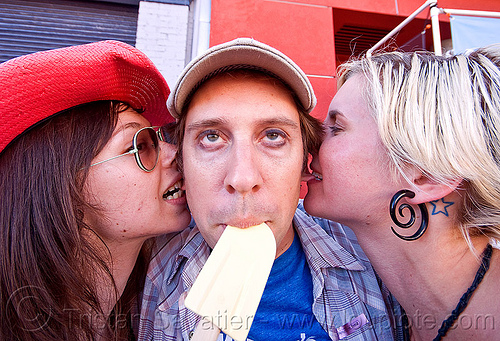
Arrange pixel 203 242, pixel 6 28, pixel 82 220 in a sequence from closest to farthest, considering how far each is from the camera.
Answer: pixel 82 220 < pixel 203 242 < pixel 6 28

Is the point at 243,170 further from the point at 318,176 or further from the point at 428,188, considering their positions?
the point at 428,188

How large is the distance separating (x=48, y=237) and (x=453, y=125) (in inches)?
71.7

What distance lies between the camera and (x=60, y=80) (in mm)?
1224


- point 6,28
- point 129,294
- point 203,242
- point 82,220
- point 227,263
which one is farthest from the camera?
point 6,28

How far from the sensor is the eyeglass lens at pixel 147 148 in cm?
153

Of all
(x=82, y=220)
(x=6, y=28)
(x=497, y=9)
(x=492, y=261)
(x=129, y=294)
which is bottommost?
(x=129, y=294)

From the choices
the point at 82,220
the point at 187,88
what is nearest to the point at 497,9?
the point at 187,88

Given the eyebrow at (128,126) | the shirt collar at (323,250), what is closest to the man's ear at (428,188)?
the shirt collar at (323,250)

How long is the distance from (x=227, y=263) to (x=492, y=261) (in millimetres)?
1182

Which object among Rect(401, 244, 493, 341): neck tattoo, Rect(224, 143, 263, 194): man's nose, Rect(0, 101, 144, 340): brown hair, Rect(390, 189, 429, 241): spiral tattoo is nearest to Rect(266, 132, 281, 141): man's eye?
Rect(224, 143, 263, 194): man's nose

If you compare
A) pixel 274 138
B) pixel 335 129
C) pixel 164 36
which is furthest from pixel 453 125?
pixel 164 36

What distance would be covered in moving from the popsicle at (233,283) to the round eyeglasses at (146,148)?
641mm

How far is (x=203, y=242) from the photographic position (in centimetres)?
158

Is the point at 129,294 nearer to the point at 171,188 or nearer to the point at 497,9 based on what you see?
the point at 171,188
